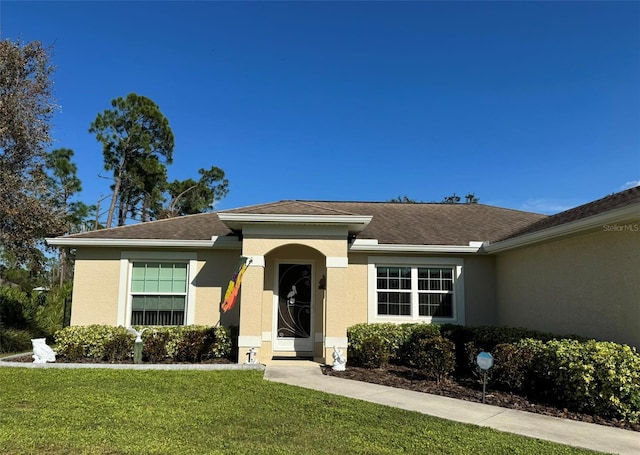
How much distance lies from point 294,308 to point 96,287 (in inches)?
223

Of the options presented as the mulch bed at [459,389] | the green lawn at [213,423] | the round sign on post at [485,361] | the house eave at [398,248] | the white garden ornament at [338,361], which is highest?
the house eave at [398,248]

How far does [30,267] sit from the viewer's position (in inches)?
576

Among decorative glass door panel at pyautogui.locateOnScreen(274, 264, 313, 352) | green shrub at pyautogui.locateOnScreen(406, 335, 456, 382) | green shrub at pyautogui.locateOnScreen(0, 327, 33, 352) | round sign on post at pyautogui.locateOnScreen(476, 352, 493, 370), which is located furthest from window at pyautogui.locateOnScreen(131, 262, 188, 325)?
round sign on post at pyautogui.locateOnScreen(476, 352, 493, 370)

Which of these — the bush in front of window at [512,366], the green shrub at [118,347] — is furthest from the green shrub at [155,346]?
the bush in front of window at [512,366]

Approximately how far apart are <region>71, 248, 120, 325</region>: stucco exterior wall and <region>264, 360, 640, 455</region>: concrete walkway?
565 centimetres

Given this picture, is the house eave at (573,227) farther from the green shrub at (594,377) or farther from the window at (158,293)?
Result: the window at (158,293)

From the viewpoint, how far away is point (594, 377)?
6.81 m

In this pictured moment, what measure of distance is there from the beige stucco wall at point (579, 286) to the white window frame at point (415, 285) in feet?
4.04

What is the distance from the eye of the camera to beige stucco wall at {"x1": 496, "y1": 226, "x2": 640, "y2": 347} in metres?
7.70

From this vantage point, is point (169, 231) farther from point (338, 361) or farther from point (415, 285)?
point (415, 285)

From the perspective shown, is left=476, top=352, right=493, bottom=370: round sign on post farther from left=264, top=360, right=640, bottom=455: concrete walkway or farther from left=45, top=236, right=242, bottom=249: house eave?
left=45, top=236, right=242, bottom=249: house eave

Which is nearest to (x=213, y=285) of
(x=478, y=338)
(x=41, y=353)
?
(x=41, y=353)

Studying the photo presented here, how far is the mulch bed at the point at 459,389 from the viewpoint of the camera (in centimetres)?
670

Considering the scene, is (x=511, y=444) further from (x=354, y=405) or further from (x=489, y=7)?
(x=489, y=7)
